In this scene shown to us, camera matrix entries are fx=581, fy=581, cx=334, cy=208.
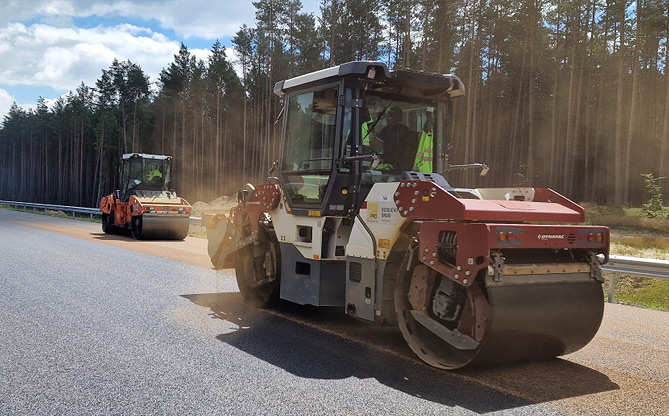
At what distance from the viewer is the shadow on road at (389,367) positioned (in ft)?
14.4

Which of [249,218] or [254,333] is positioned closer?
[254,333]

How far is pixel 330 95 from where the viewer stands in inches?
255

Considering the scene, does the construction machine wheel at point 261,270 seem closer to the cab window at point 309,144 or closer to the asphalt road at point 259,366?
the asphalt road at point 259,366

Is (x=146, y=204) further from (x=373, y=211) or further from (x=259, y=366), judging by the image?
(x=259, y=366)

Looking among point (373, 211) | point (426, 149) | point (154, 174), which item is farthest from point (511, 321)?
point (154, 174)

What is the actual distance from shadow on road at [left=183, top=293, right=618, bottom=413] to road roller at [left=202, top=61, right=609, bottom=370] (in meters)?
0.17

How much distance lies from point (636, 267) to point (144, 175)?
52.4 feet

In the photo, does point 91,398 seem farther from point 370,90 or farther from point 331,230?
point 370,90

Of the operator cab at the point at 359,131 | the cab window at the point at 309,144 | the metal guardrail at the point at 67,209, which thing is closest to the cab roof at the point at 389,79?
the operator cab at the point at 359,131

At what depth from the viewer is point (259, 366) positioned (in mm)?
5051

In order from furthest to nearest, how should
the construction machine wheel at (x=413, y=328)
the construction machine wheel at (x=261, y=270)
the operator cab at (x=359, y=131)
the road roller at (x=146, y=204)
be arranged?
the road roller at (x=146, y=204)
the construction machine wheel at (x=261, y=270)
the operator cab at (x=359, y=131)
the construction machine wheel at (x=413, y=328)

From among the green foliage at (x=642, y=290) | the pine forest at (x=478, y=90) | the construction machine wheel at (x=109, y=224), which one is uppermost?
the pine forest at (x=478, y=90)

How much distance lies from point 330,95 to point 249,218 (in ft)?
7.56

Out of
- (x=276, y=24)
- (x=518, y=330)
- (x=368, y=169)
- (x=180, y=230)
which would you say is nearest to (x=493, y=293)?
(x=518, y=330)
